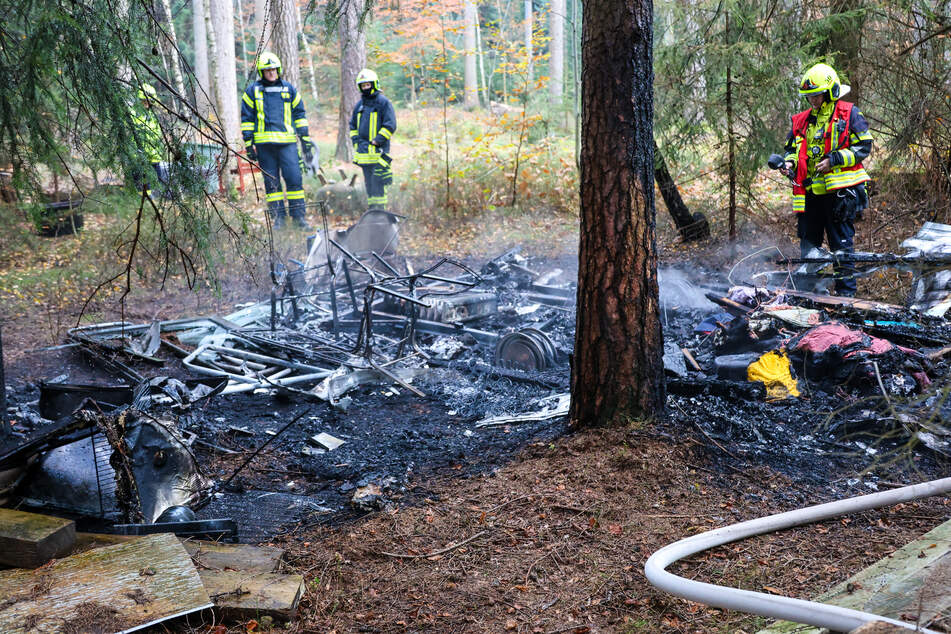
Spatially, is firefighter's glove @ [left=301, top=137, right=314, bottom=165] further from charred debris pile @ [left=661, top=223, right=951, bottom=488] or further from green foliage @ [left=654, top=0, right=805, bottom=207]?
charred debris pile @ [left=661, top=223, right=951, bottom=488]

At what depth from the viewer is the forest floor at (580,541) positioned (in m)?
3.11

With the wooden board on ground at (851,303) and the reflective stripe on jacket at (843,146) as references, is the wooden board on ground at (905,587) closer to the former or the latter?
the wooden board on ground at (851,303)

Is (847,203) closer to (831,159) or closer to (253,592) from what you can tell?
(831,159)

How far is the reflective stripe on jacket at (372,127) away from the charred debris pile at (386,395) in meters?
3.70

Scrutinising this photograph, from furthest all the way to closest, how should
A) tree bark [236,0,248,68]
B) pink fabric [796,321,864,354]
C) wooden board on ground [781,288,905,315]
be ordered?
tree bark [236,0,248,68] → wooden board on ground [781,288,905,315] → pink fabric [796,321,864,354]

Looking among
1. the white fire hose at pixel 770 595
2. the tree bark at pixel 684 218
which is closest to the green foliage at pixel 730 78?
the tree bark at pixel 684 218

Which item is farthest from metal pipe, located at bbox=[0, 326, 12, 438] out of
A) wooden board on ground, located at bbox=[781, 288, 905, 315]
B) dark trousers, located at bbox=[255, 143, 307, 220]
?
dark trousers, located at bbox=[255, 143, 307, 220]

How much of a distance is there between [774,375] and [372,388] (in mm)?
3589

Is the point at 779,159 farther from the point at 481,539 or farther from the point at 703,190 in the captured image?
the point at 481,539

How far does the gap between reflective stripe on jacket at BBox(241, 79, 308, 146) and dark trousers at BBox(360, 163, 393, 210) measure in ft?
4.48

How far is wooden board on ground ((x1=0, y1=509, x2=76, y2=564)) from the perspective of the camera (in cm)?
309

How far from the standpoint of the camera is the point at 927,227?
7.38 m

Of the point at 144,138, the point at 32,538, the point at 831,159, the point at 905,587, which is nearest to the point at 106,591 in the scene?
the point at 32,538

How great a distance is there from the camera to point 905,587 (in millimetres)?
2502
